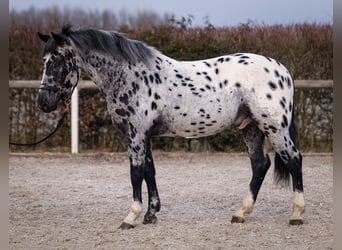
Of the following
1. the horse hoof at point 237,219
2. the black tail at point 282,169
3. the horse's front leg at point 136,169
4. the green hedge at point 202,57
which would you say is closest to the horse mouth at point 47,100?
the horse's front leg at point 136,169

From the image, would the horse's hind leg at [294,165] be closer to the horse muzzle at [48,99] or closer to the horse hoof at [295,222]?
the horse hoof at [295,222]

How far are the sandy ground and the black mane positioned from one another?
1.47m

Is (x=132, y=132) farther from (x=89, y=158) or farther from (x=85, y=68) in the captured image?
(x=89, y=158)

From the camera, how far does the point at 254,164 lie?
5113 millimetres

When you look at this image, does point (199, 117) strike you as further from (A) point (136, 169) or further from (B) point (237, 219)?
(B) point (237, 219)

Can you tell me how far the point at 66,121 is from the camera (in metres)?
10.3

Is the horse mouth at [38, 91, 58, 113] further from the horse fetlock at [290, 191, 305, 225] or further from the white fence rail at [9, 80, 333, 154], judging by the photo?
the white fence rail at [9, 80, 333, 154]

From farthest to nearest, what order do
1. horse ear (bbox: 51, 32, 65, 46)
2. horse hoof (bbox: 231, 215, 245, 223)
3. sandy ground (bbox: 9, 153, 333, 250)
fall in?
horse hoof (bbox: 231, 215, 245, 223) → horse ear (bbox: 51, 32, 65, 46) → sandy ground (bbox: 9, 153, 333, 250)

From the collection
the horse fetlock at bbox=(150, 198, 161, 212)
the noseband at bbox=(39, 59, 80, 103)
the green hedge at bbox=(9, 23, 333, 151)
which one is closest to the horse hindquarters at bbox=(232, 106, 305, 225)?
the horse fetlock at bbox=(150, 198, 161, 212)

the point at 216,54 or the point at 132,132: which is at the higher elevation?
the point at 216,54

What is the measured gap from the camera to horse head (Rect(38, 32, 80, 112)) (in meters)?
4.61

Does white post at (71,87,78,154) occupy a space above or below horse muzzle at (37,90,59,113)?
below

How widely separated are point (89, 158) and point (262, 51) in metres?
3.55

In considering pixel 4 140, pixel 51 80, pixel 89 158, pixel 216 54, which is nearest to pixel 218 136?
pixel 216 54
